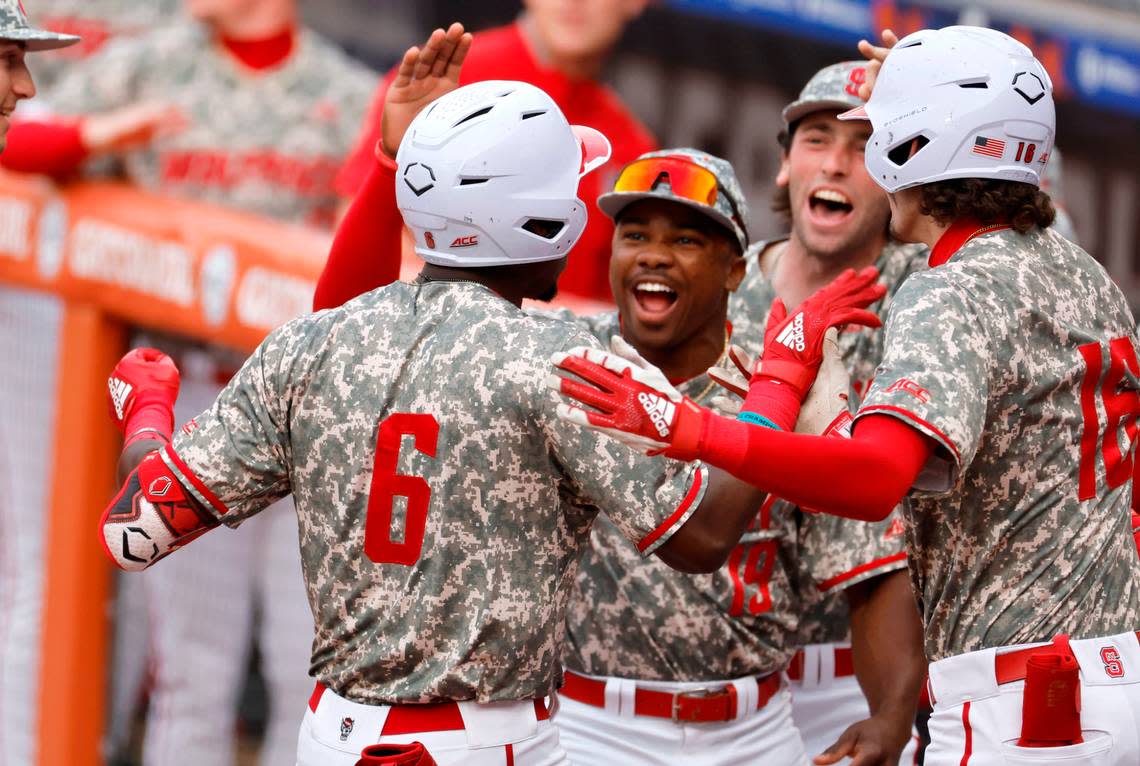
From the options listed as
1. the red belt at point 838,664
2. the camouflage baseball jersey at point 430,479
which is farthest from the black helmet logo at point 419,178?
the red belt at point 838,664

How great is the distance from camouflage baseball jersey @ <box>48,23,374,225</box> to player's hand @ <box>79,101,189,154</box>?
2.5 inches

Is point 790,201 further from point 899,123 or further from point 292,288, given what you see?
point 292,288

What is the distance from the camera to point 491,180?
3141 millimetres

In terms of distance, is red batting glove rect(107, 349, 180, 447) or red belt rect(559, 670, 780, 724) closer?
red batting glove rect(107, 349, 180, 447)

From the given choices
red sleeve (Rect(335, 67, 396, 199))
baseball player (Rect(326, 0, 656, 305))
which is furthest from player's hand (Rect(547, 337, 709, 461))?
baseball player (Rect(326, 0, 656, 305))

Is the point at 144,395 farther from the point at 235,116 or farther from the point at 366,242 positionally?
the point at 235,116

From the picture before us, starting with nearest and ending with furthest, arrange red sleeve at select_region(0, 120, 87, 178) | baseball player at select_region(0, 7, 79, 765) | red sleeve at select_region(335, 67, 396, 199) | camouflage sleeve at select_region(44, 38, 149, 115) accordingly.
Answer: red sleeve at select_region(335, 67, 396, 199) < red sleeve at select_region(0, 120, 87, 178) < baseball player at select_region(0, 7, 79, 765) < camouflage sleeve at select_region(44, 38, 149, 115)

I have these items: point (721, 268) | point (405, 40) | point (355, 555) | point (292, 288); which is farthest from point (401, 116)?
point (405, 40)

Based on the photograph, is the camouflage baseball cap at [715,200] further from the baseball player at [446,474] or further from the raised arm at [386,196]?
the baseball player at [446,474]

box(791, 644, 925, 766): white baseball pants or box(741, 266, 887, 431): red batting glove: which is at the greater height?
box(741, 266, 887, 431): red batting glove

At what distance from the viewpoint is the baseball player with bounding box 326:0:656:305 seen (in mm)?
6004

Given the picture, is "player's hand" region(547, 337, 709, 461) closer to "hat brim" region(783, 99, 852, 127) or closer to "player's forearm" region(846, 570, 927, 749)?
"player's forearm" region(846, 570, 927, 749)

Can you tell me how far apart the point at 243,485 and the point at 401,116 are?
92 cm

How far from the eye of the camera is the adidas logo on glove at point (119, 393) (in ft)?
11.5
